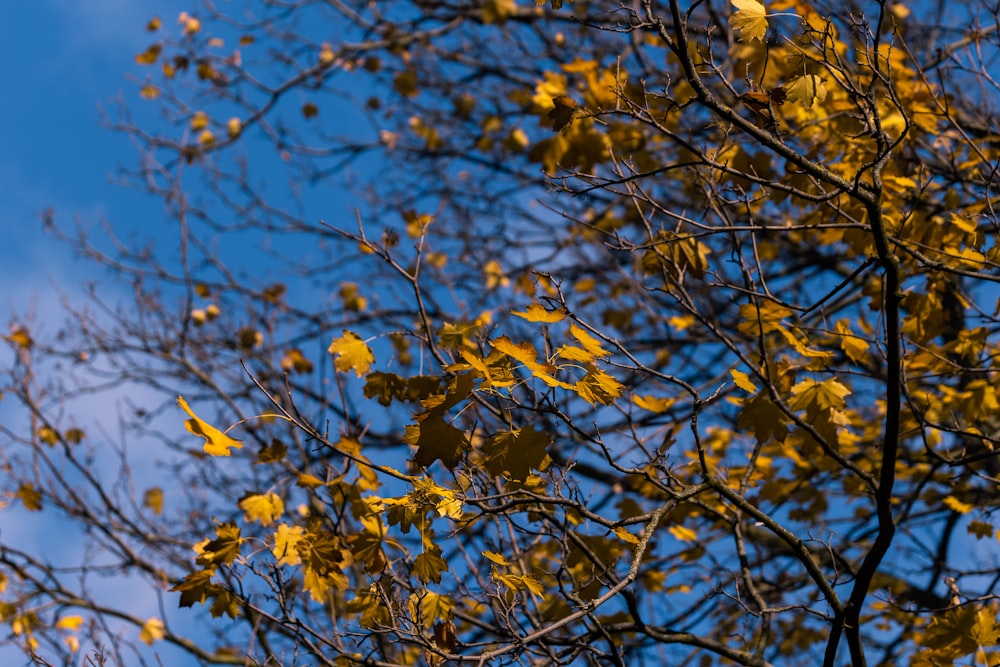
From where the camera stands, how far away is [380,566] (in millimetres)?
2408

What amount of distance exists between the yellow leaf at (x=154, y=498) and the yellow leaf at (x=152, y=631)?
0.93 metres

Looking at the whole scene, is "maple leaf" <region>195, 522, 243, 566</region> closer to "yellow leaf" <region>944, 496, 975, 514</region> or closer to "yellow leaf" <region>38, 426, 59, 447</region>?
"yellow leaf" <region>944, 496, 975, 514</region>

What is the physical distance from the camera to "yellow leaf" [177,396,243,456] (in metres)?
1.90

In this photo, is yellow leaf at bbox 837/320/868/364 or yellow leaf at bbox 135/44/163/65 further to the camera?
yellow leaf at bbox 135/44/163/65

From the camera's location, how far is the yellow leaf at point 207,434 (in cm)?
190

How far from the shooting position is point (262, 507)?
2684 mm

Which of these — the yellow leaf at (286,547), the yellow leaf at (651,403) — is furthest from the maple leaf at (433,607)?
the yellow leaf at (651,403)

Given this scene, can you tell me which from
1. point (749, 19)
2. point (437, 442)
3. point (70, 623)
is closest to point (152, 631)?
point (70, 623)

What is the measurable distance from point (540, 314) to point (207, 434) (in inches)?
32.1

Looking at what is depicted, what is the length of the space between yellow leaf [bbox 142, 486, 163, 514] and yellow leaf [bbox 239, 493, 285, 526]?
3543 millimetres

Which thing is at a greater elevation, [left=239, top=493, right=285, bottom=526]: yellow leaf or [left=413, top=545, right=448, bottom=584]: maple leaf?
[left=239, top=493, right=285, bottom=526]: yellow leaf

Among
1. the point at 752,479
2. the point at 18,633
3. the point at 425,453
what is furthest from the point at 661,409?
the point at 18,633

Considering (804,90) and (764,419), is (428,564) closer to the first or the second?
(764,419)

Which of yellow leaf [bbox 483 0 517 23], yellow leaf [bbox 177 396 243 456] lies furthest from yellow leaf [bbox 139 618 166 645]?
yellow leaf [bbox 483 0 517 23]
